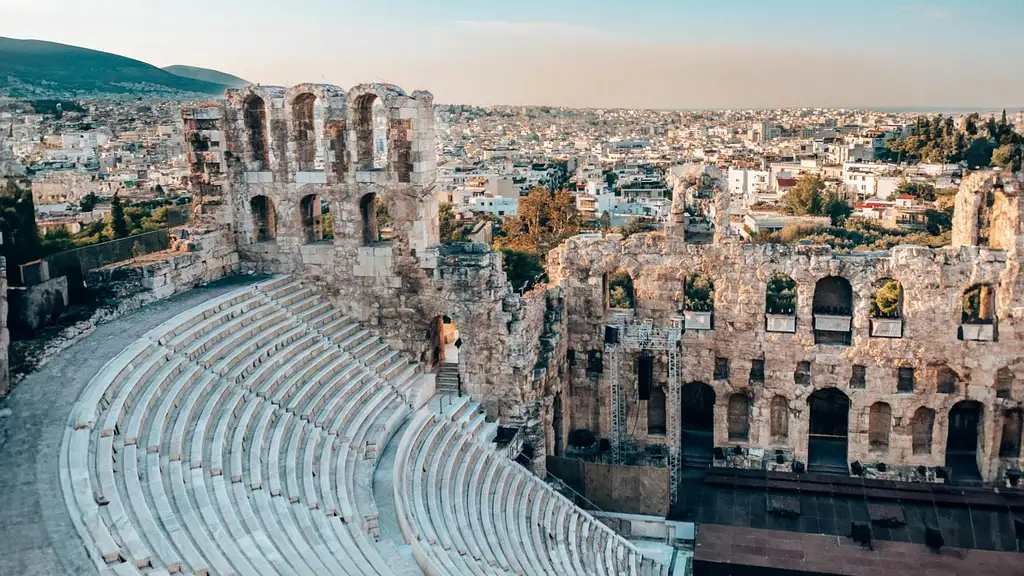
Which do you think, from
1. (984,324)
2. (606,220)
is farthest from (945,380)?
(606,220)

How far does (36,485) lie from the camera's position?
989 cm

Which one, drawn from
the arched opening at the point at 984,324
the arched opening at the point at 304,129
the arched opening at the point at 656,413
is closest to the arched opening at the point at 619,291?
the arched opening at the point at 656,413

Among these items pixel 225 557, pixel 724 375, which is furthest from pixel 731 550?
pixel 225 557

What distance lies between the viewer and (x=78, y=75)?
44344 millimetres

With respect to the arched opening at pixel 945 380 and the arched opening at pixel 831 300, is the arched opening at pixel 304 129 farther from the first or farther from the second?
the arched opening at pixel 945 380

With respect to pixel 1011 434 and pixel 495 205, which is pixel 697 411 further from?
pixel 495 205

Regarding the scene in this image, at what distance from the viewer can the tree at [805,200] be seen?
68438 mm

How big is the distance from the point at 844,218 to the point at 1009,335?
44870mm

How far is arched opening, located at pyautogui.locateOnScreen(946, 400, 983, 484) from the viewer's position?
2171cm

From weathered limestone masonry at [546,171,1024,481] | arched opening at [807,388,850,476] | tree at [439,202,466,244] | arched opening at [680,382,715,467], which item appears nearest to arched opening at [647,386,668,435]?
weathered limestone masonry at [546,171,1024,481]

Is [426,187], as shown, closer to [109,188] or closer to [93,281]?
[93,281]

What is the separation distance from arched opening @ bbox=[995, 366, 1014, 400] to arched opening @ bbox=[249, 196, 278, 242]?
1806cm

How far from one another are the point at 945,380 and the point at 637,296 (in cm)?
795

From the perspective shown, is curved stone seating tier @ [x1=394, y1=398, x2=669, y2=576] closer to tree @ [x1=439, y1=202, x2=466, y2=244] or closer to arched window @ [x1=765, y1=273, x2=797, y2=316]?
arched window @ [x1=765, y1=273, x2=797, y2=316]
